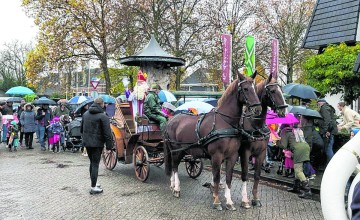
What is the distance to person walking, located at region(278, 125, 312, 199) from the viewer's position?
768 centimetres

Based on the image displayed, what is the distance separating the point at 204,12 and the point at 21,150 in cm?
1812

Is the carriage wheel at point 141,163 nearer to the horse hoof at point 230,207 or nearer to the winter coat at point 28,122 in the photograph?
the horse hoof at point 230,207

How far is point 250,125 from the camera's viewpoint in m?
7.09

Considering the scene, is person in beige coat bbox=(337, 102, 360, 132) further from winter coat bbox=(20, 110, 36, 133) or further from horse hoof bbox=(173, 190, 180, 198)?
winter coat bbox=(20, 110, 36, 133)

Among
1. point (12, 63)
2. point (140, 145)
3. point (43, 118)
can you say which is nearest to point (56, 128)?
point (43, 118)

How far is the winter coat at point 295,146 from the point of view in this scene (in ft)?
25.2

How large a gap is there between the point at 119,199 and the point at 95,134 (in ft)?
4.48

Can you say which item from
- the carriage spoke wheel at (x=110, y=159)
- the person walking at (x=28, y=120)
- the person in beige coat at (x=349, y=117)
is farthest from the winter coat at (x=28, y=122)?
the person in beige coat at (x=349, y=117)

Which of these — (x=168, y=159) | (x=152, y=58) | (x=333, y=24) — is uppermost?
(x=333, y=24)

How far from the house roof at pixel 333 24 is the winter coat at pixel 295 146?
882cm

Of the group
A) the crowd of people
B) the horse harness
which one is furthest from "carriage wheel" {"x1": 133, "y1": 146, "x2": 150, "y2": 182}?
the crowd of people

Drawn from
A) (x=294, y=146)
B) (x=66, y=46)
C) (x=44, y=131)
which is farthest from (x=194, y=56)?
(x=294, y=146)

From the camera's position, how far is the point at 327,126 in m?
9.30

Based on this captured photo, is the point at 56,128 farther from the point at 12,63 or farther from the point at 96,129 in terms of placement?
the point at 12,63
